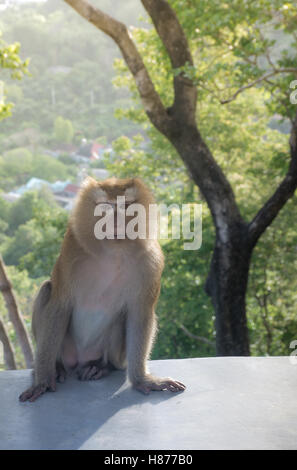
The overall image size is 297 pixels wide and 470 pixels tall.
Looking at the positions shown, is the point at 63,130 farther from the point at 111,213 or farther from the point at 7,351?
the point at 111,213

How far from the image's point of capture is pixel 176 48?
4.78 m

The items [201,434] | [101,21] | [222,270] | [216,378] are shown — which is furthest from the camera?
[222,270]

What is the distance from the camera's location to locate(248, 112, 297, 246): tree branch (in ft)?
14.9

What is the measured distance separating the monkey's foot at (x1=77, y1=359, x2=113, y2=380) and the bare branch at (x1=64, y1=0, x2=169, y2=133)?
11.0ft

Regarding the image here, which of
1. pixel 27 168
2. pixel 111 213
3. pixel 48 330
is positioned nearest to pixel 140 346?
pixel 48 330

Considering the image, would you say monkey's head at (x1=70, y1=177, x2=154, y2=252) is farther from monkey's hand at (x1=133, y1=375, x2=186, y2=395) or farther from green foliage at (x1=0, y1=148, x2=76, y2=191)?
green foliage at (x1=0, y1=148, x2=76, y2=191)

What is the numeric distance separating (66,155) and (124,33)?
28331mm

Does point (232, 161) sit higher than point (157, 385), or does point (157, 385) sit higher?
point (232, 161)

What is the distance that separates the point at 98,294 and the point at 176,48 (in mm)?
3501

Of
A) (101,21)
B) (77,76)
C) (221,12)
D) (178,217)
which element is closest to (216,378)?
(101,21)

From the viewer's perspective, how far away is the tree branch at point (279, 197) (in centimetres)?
455

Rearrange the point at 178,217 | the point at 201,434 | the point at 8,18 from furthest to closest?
the point at 8,18
the point at 178,217
the point at 201,434
